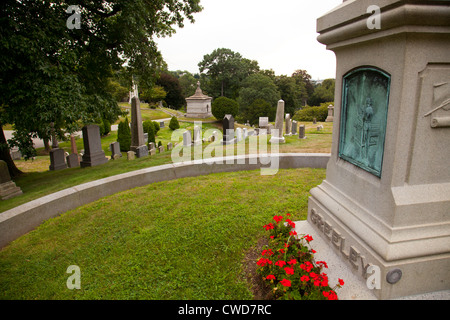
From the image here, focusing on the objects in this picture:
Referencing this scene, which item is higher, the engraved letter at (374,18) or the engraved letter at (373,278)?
the engraved letter at (374,18)

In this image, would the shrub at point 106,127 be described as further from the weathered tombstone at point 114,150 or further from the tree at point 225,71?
the tree at point 225,71

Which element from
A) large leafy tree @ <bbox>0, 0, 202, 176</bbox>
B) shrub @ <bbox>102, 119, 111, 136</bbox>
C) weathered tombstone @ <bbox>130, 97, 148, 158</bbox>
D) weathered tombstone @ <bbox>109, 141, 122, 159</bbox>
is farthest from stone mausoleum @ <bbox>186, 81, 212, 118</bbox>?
large leafy tree @ <bbox>0, 0, 202, 176</bbox>

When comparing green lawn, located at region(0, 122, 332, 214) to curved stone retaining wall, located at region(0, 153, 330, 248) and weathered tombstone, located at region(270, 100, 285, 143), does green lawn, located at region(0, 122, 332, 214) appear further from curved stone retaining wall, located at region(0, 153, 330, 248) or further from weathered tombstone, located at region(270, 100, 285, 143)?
curved stone retaining wall, located at region(0, 153, 330, 248)

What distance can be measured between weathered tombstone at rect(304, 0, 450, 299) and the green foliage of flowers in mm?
420

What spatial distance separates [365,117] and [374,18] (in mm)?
980

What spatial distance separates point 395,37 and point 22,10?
891 cm

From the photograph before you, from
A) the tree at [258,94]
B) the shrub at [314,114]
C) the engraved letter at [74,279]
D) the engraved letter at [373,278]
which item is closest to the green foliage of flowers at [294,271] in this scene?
the engraved letter at [373,278]

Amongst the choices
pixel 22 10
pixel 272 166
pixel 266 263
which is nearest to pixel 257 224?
pixel 266 263

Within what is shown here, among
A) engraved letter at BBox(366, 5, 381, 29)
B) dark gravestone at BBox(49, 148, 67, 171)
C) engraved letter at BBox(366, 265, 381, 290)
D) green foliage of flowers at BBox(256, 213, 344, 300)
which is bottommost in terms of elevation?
dark gravestone at BBox(49, 148, 67, 171)

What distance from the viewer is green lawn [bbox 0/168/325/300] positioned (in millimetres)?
3039

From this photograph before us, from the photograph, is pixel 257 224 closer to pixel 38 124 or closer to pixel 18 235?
pixel 18 235

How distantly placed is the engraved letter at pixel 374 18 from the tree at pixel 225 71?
51.2 m

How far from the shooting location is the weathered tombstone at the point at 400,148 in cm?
222

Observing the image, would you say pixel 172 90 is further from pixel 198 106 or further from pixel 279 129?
pixel 279 129
